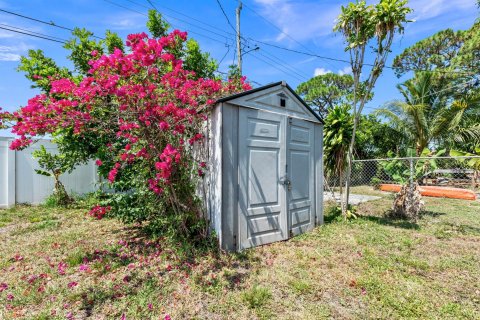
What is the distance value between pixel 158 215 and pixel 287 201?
224 cm

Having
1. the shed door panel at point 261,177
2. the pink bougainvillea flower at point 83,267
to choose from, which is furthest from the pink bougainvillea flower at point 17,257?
the shed door panel at point 261,177

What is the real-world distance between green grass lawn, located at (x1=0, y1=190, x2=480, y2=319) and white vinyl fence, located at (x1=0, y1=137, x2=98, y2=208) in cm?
293

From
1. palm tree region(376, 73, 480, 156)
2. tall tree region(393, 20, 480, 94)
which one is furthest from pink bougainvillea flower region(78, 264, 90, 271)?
tall tree region(393, 20, 480, 94)

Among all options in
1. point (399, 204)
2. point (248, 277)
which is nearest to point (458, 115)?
point (399, 204)

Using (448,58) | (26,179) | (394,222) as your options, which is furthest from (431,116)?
(26,179)

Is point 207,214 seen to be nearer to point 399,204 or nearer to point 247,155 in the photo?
point 247,155

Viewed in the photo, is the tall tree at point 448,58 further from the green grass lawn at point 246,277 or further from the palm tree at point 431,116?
the green grass lawn at point 246,277

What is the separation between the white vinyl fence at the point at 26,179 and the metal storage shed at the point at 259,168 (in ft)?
16.1

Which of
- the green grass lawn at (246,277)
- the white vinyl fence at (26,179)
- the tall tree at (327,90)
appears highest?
the tall tree at (327,90)

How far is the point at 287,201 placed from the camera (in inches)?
183

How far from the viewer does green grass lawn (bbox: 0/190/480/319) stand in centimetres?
266

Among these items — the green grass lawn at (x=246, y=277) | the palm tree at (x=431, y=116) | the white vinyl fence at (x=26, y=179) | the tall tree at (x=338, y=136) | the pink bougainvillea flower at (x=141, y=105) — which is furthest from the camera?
the palm tree at (x=431, y=116)

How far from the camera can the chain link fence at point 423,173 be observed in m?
7.51

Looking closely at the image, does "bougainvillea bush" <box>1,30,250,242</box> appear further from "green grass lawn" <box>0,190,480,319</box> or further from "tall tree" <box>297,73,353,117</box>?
"tall tree" <box>297,73,353,117</box>
